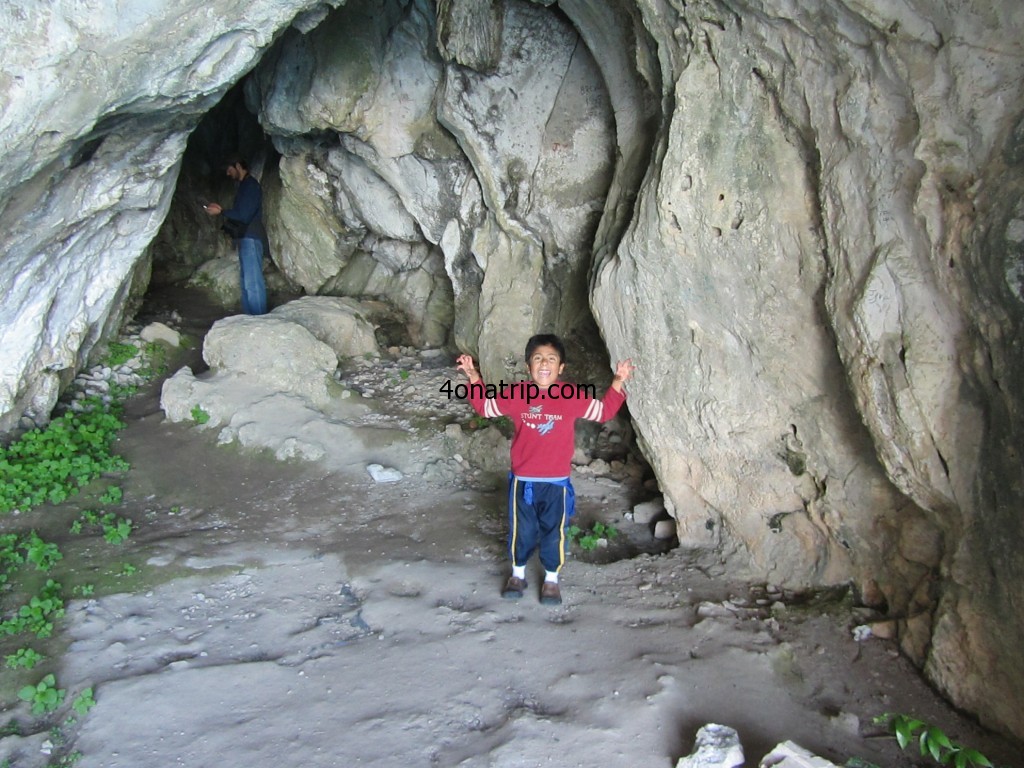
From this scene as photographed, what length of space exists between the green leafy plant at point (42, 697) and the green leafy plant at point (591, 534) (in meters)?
3.15

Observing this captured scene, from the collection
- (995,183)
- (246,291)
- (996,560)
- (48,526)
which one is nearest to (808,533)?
(996,560)

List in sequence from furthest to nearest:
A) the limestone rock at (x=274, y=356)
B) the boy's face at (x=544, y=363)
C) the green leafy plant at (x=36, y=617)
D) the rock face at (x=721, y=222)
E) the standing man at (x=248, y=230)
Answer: the standing man at (x=248, y=230) → the limestone rock at (x=274, y=356) → the boy's face at (x=544, y=363) → the green leafy plant at (x=36, y=617) → the rock face at (x=721, y=222)

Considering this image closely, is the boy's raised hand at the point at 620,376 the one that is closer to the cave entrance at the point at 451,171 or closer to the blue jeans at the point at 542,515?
the blue jeans at the point at 542,515

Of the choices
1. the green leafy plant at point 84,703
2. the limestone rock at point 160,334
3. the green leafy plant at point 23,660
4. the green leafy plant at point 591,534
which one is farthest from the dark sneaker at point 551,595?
the limestone rock at point 160,334

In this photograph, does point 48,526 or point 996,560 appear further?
point 48,526

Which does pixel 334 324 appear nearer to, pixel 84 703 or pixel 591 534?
pixel 591 534

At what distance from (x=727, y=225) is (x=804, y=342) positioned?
796mm

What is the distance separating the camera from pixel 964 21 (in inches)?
111

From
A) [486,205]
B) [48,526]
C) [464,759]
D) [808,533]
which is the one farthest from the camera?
[486,205]

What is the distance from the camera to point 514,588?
172 inches

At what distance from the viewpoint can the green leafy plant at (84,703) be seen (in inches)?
129

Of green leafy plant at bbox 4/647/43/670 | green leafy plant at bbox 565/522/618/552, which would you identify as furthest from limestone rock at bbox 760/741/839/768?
green leafy plant at bbox 4/647/43/670

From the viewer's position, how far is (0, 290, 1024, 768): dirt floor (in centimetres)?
313

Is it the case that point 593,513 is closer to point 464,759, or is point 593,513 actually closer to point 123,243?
point 464,759
